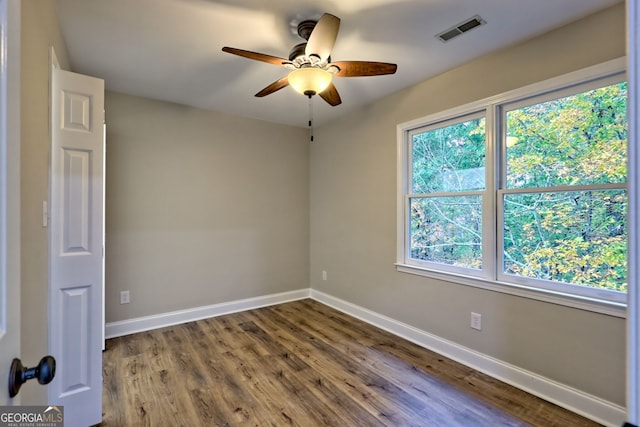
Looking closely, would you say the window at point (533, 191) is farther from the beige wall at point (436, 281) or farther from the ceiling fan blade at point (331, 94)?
the ceiling fan blade at point (331, 94)

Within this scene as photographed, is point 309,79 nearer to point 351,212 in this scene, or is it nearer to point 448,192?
point 448,192

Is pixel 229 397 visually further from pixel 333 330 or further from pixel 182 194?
pixel 182 194

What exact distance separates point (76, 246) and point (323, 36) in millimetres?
1891

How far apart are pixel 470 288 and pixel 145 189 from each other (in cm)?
332

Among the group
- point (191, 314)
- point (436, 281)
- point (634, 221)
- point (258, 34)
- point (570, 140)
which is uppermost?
point (258, 34)

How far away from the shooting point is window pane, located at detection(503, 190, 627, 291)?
1.85m

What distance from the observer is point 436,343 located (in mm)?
2729

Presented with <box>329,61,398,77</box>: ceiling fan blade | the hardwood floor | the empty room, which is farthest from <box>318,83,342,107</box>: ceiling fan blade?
the hardwood floor

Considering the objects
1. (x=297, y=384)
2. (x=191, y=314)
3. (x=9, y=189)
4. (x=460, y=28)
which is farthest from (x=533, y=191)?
(x=191, y=314)

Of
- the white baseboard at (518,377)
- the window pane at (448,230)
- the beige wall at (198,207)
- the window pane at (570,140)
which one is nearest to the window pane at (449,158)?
the window pane at (448,230)

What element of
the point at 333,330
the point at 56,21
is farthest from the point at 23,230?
the point at 333,330

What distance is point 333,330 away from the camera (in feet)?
10.6

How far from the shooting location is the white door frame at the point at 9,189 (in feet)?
1.99

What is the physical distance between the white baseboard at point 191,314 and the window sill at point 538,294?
2066mm
